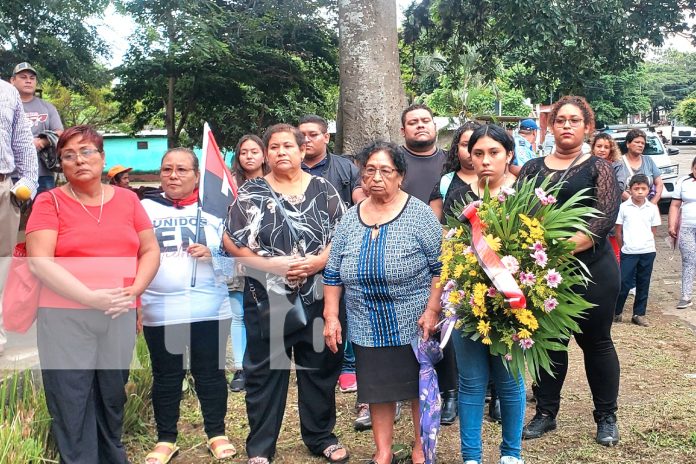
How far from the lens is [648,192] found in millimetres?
7465

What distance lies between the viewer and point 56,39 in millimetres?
15648

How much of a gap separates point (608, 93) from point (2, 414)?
4128 centimetres

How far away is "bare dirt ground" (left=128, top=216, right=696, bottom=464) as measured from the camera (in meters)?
3.92

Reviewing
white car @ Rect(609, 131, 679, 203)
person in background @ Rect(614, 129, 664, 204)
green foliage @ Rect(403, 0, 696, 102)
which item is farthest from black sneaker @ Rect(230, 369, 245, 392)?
white car @ Rect(609, 131, 679, 203)

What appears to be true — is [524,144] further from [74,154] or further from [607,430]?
[74,154]

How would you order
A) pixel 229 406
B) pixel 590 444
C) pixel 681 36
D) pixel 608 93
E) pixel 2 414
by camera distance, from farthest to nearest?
pixel 608 93 < pixel 681 36 < pixel 229 406 < pixel 590 444 < pixel 2 414

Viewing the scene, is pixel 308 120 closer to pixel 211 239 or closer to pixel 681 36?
pixel 211 239

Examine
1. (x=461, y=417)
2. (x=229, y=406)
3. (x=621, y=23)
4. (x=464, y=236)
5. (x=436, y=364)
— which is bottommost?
(x=229, y=406)

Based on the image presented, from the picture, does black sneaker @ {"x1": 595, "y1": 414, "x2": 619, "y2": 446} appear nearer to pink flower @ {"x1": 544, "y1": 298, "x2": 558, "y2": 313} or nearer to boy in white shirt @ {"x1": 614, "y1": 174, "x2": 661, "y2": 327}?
pink flower @ {"x1": 544, "y1": 298, "x2": 558, "y2": 313}

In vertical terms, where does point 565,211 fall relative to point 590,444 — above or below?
above

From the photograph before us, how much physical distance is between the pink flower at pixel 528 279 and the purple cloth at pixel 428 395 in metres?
0.60

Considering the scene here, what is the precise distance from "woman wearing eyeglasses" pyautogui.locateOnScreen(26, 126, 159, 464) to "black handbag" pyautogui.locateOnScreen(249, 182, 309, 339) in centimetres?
66

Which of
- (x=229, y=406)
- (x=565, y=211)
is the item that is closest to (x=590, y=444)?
(x=565, y=211)

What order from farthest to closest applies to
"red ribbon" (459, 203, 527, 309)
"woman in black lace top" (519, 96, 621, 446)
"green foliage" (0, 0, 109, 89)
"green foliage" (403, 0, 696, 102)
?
"green foliage" (0, 0, 109, 89) → "green foliage" (403, 0, 696, 102) → "woman in black lace top" (519, 96, 621, 446) → "red ribbon" (459, 203, 527, 309)
